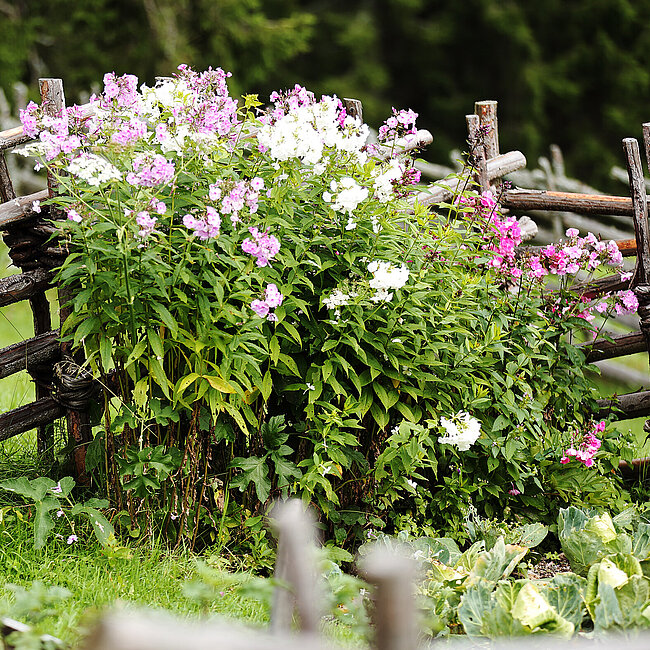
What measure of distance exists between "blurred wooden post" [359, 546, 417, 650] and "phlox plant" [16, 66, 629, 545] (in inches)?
56.6

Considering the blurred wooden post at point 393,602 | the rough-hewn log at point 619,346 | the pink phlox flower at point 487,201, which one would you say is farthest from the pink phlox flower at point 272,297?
the rough-hewn log at point 619,346

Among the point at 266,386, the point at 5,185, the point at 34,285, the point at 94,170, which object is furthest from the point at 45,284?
the point at 266,386

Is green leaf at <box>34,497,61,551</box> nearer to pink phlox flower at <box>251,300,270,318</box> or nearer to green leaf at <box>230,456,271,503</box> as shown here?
green leaf at <box>230,456,271,503</box>

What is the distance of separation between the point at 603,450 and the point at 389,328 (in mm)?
1228

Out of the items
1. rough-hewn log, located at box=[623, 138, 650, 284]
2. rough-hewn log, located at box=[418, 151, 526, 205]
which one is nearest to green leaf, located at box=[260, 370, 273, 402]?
rough-hewn log, located at box=[418, 151, 526, 205]

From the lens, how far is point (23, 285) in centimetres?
324

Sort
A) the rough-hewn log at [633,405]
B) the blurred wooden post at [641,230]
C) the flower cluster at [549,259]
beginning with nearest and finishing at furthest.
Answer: the flower cluster at [549,259]
the blurred wooden post at [641,230]
the rough-hewn log at [633,405]

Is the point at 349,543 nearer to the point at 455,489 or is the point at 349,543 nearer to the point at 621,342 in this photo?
the point at 455,489

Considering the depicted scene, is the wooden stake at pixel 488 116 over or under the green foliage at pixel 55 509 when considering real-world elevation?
over

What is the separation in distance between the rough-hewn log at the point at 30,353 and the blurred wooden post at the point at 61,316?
0.08 meters

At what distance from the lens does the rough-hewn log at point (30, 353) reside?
3.26 metres

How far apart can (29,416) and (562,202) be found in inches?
→ 103

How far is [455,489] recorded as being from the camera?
328cm

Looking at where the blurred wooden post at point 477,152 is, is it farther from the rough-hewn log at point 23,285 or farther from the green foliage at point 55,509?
the green foliage at point 55,509
